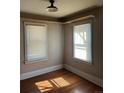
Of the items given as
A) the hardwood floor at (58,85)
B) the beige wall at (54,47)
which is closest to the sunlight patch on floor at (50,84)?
the hardwood floor at (58,85)

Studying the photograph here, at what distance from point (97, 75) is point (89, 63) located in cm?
46

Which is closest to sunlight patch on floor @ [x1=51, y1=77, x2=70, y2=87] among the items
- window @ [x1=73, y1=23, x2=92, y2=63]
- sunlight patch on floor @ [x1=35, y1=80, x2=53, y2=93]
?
sunlight patch on floor @ [x1=35, y1=80, x2=53, y2=93]

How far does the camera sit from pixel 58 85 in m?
3.05

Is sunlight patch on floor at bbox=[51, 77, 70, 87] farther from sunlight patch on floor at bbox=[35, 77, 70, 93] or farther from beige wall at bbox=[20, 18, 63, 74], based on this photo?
beige wall at bbox=[20, 18, 63, 74]

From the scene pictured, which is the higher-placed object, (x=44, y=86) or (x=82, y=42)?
(x=82, y=42)

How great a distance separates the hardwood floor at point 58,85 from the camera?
9.02 ft

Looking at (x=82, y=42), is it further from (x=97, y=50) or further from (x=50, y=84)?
(x=50, y=84)

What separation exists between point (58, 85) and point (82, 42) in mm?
1717

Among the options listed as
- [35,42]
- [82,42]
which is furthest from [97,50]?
[35,42]

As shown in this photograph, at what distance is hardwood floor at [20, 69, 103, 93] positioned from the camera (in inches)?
108

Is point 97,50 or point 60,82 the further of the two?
point 60,82

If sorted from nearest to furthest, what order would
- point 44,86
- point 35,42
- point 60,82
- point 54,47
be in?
point 44,86 < point 60,82 < point 35,42 < point 54,47
